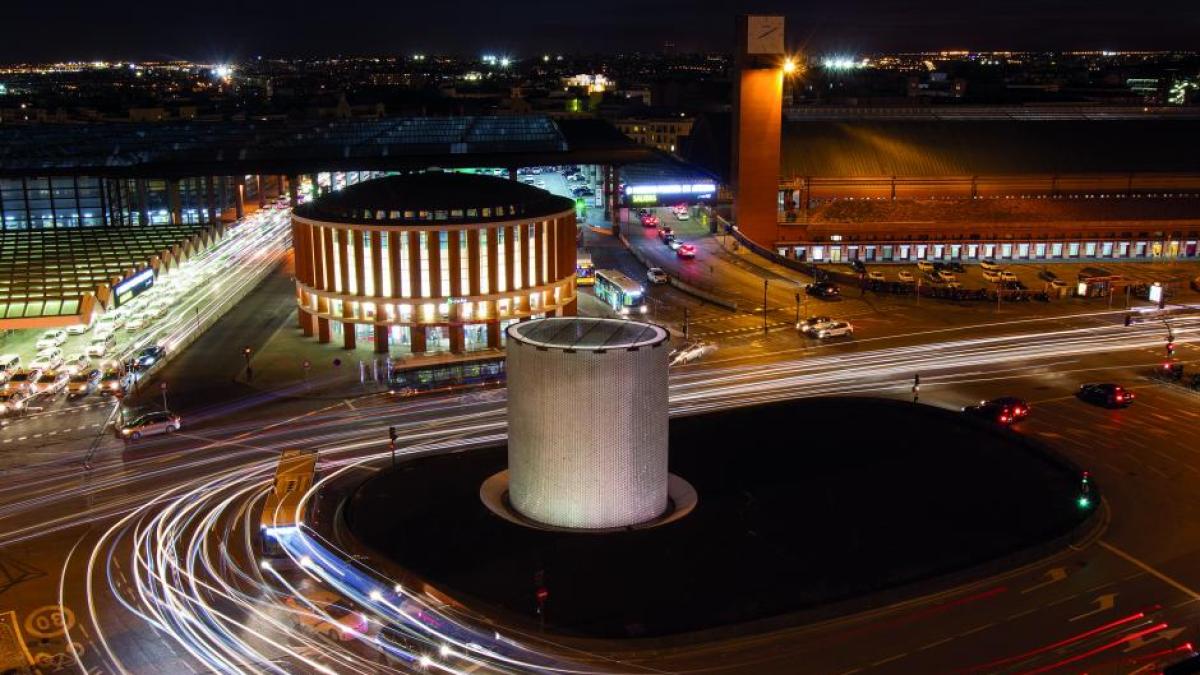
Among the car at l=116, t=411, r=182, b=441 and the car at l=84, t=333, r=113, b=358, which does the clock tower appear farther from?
the car at l=116, t=411, r=182, b=441

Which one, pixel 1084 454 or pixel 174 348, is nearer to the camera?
pixel 1084 454

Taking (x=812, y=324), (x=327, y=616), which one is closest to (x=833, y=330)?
(x=812, y=324)

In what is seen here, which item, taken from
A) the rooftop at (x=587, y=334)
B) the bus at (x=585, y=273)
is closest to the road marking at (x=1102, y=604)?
the rooftop at (x=587, y=334)

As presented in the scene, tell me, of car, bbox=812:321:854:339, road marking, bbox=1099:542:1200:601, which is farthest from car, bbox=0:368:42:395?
road marking, bbox=1099:542:1200:601

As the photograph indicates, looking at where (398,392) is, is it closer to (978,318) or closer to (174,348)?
(174,348)

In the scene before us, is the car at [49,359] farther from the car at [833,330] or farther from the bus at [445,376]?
the car at [833,330]

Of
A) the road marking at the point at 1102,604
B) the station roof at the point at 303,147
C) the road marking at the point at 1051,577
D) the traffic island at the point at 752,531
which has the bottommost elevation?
the road marking at the point at 1102,604

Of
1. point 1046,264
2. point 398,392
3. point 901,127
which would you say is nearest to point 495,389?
point 398,392
